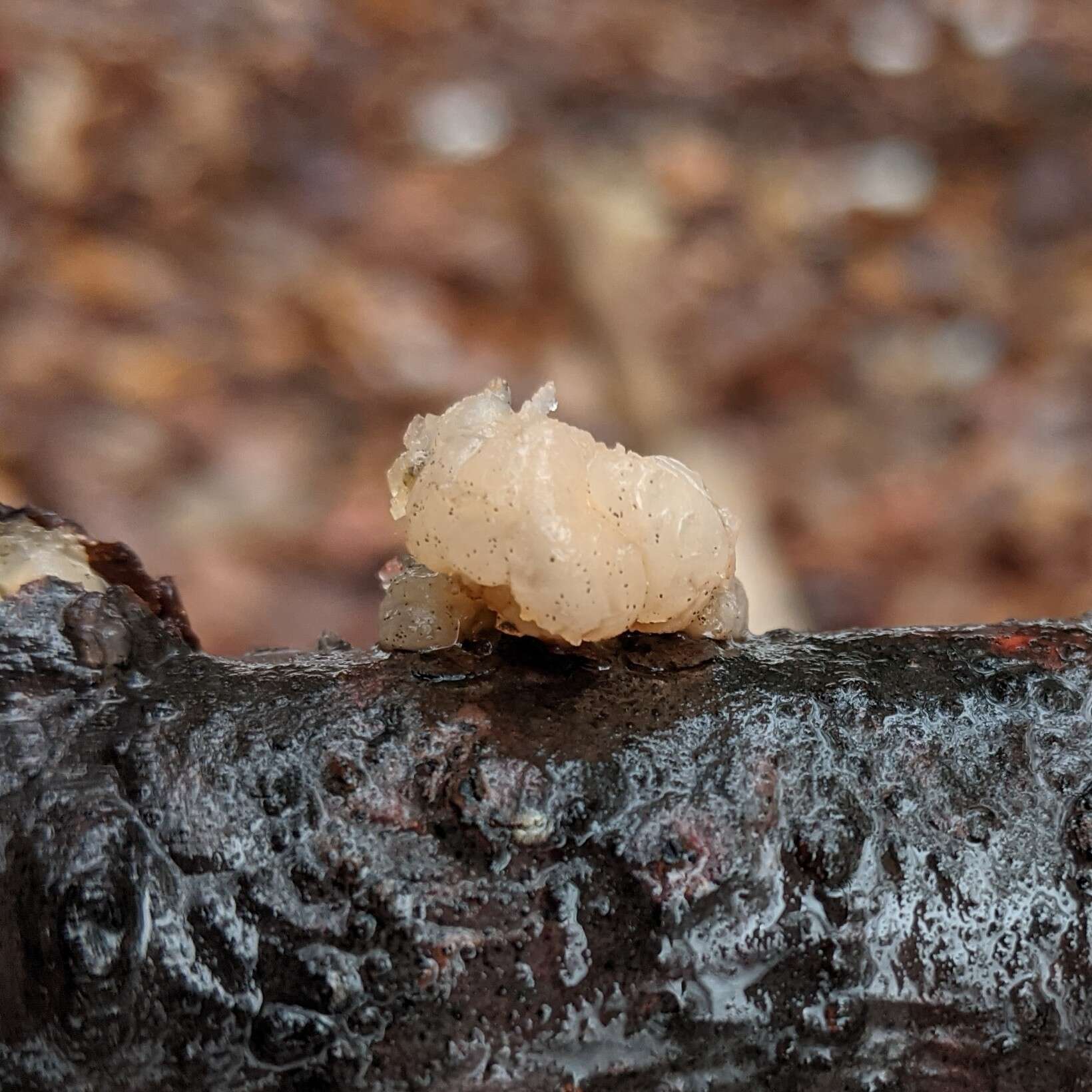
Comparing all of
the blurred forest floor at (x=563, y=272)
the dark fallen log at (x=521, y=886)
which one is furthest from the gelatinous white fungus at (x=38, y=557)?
the blurred forest floor at (x=563, y=272)

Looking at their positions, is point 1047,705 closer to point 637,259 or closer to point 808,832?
point 808,832

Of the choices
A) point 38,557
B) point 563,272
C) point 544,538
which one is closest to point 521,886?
point 544,538

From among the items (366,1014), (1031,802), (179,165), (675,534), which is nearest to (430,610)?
(675,534)

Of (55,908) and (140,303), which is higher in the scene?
(140,303)

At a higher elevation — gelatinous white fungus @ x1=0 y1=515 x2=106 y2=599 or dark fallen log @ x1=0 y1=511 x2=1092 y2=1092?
gelatinous white fungus @ x1=0 y1=515 x2=106 y2=599

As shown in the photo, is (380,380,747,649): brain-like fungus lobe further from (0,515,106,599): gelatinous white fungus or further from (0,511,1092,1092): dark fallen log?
(0,515,106,599): gelatinous white fungus

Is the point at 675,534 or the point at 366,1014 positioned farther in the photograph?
the point at 675,534

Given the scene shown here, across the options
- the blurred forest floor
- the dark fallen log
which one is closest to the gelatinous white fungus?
the dark fallen log

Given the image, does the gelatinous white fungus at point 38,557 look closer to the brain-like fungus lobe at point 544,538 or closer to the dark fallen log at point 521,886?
the dark fallen log at point 521,886
